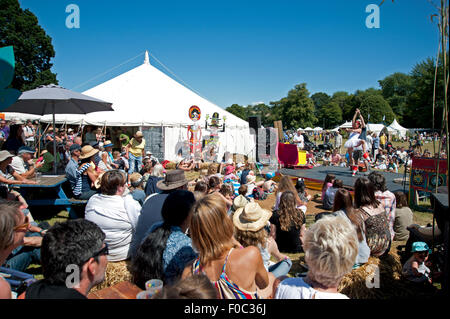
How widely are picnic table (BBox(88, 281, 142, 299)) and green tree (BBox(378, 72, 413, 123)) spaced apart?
87.2m

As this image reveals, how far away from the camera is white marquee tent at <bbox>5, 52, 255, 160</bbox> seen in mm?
14766

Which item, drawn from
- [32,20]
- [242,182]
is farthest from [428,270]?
[32,20]

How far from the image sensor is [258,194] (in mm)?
8023

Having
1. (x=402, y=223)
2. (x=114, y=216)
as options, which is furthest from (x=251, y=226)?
(x=402, y=223)

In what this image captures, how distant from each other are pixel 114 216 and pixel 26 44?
38245mm

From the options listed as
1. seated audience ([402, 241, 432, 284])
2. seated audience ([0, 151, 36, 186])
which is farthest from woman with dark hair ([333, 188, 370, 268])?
seated audience ([0, 151, 36, 186])

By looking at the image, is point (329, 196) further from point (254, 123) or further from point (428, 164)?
point (254, 123)

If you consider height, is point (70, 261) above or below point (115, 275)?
above

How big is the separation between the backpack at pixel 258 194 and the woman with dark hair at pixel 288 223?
3.45 metres

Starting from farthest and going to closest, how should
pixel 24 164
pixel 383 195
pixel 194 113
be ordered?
pixel 194 113 → pixel 24 164 → pixel 383 195

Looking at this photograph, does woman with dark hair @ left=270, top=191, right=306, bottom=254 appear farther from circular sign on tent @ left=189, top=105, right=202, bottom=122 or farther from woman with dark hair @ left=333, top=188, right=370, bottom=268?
circular sign on tent @ left=189, top=105, right=202, bottom=122

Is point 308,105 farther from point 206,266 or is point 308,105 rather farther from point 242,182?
point 206,266
